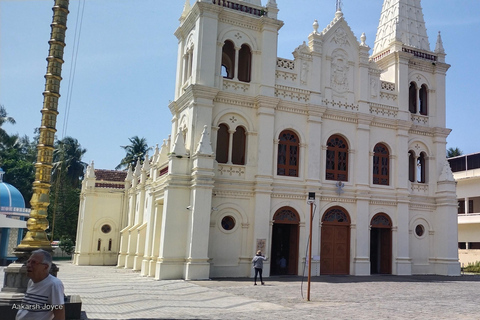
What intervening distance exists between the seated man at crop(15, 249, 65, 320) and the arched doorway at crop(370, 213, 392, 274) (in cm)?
2231

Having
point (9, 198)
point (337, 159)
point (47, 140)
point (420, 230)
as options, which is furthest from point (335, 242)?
point (9, 198)

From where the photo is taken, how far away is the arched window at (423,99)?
28.8 metres

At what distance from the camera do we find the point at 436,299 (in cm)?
1561

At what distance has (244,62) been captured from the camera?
2595 centimetres

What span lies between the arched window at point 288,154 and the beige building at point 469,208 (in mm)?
21173

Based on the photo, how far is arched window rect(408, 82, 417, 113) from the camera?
28.6 metres

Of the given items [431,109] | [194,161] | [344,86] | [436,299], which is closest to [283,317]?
[436,299]

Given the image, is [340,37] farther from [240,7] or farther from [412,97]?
[412,97]

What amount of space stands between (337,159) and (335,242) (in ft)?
14.6

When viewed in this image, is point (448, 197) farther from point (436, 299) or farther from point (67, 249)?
point (67, 249)

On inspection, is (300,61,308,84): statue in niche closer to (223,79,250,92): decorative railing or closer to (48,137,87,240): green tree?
(223,79,250,92): decorative railing

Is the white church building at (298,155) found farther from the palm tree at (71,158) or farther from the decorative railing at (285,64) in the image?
the palm tree at (71,158)

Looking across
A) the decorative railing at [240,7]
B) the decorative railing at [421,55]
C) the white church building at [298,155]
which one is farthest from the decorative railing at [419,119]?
the decorative railing at [240,7]

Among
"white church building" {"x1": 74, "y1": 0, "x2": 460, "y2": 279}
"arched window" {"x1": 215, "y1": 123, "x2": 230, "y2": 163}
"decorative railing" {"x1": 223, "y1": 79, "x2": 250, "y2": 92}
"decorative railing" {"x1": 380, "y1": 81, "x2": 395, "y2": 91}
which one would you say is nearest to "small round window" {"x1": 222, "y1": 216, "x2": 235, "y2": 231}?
"white church building" {"x1": 74, "y1": 0, "x2": 460, "y2": 279}
